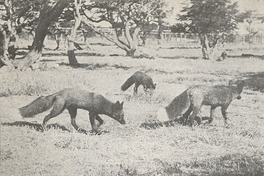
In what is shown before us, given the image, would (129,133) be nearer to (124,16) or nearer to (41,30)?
(41,30)

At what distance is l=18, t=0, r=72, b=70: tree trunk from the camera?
8.64 ft

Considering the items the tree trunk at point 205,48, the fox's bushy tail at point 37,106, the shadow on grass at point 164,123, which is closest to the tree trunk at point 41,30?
the fox's bushy tail at point 37,106

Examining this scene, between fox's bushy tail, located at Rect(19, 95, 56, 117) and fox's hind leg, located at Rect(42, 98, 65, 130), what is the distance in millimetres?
31

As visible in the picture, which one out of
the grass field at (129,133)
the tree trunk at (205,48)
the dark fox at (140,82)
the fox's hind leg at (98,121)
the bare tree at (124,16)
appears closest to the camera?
the grass field at (129,133)

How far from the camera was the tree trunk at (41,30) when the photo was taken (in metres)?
2.63

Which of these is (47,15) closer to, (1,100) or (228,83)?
(1,100)

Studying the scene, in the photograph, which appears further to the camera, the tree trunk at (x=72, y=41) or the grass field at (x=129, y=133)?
the tree trunk at (x=72, y=41)

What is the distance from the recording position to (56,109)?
232 centimetres

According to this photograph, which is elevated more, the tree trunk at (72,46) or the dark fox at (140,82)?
the tree trunk at (72,46)

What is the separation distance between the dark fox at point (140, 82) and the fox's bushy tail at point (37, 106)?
0.49 metres

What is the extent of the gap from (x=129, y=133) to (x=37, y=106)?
1.75 feet

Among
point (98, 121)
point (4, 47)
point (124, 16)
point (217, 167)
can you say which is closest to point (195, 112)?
point (217, 167)

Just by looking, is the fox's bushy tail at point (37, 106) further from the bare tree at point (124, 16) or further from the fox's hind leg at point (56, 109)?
the bare tree at point (124, 16)

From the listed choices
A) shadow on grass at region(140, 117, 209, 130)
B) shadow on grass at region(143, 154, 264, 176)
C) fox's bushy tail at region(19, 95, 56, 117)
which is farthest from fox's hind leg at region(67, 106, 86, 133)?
shadow on grass at region(143, 154, 264, 176)
